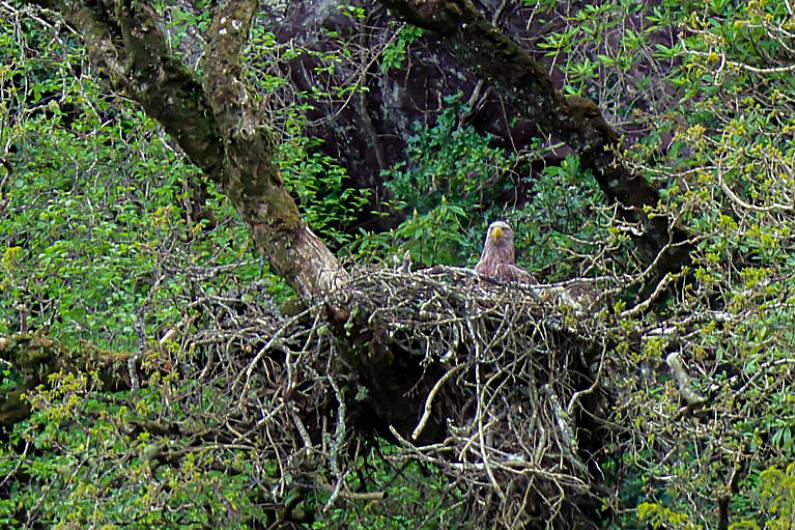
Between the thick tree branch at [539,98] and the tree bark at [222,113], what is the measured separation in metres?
1.21

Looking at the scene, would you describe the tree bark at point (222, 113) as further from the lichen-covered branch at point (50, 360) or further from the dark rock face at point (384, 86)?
the dark rock face at point (384, 86)

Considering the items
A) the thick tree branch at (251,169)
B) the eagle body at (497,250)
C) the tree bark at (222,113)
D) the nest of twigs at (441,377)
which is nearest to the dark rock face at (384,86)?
the eagle body at (497,250)

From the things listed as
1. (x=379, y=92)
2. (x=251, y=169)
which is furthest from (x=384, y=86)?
(x=251, y=169)

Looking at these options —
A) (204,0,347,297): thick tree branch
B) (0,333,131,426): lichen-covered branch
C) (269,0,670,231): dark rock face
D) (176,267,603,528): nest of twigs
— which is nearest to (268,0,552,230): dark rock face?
(269,0,670,231): dark rock face

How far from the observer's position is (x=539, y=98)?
301 inches

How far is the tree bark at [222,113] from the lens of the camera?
6539 millimetres

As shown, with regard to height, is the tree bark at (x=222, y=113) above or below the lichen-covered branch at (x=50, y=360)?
above

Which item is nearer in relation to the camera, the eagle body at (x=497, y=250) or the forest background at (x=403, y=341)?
the forest background at (x=403, y=341)

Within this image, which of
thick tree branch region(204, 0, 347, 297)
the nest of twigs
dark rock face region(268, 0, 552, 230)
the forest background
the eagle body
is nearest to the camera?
the forest background

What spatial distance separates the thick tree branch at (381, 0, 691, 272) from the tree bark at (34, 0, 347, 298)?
1212 mm

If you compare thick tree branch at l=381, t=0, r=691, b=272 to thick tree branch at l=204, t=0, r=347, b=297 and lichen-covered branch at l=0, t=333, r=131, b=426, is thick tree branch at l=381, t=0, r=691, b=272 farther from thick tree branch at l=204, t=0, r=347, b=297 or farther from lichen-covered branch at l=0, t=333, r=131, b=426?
lichen-covered branch at l=0, t=333, r=131, b=426

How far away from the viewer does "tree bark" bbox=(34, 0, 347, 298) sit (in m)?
6.54

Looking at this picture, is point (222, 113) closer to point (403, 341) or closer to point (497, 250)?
point (403, 341)

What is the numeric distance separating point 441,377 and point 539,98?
2160 millimetres
